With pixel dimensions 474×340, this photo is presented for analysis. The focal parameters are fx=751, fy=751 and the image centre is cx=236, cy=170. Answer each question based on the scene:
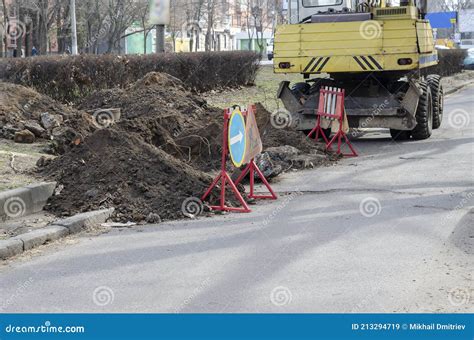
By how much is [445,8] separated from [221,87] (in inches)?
2519

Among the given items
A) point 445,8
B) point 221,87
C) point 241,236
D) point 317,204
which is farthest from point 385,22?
point 445,8

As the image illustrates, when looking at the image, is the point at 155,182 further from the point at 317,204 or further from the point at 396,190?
the point at 396,190

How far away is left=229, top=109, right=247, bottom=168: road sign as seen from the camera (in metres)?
9.30

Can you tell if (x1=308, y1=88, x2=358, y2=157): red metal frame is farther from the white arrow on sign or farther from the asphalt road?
the white arrow on sign

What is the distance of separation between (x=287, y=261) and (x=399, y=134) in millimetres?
9938

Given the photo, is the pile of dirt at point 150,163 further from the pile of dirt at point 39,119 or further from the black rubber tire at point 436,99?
the black rubber tire at point 436,99

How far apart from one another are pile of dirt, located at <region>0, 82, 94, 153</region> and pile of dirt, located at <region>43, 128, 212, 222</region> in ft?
6.23

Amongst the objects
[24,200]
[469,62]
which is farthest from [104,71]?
[469,62]

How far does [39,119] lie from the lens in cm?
1391

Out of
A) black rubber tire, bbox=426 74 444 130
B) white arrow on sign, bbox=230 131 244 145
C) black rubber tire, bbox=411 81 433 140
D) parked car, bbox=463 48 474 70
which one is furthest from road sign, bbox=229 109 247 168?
parked car, bbox=463 48 474 70

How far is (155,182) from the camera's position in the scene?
9.60m

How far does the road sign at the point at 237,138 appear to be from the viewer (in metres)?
9.30

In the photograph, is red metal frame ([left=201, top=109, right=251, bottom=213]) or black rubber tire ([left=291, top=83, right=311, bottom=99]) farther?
black rubber tire ([left=291, top=83, right=311, bottom=99])

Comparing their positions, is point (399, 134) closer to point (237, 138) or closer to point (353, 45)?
point (353, 45)
